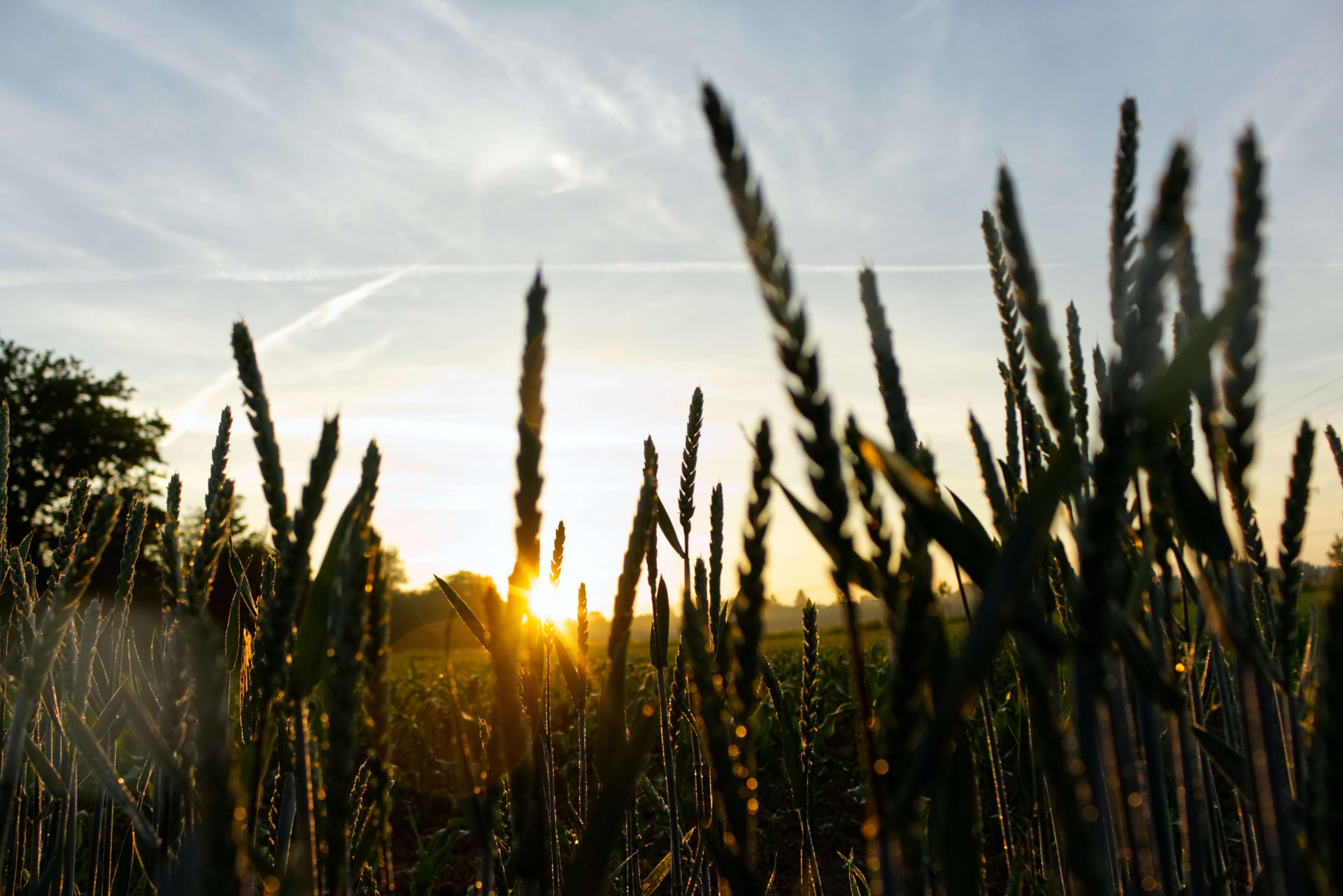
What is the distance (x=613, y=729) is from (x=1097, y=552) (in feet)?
2.24

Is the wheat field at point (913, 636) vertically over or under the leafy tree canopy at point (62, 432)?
under

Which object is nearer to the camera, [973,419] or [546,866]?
[546,866]

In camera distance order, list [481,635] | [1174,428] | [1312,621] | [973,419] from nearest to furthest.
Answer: [1174,428] < [973,419] < [1312,621] < [481,635]

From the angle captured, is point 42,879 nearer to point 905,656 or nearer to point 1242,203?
point 905,656

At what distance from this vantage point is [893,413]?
27.4 inches

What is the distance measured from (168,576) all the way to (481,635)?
89cm

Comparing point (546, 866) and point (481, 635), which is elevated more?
point (481, 635)

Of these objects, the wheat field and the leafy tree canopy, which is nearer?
the wheat field

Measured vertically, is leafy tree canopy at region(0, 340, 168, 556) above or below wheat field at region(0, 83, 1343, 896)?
above

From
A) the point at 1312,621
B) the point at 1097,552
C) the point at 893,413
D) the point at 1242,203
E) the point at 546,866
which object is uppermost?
the point at 1242,203

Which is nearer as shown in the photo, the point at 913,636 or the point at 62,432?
the point at 913,636

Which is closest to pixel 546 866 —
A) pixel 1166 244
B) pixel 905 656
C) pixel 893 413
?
pixel 905 656

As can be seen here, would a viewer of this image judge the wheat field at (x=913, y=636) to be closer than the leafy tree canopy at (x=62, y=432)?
Yes

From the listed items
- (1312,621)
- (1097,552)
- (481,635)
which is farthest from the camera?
(481,635)
